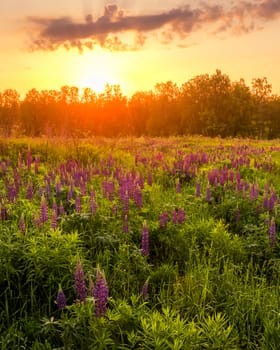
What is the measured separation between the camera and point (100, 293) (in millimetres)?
2605

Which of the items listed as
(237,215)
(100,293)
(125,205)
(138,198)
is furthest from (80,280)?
(237,215)

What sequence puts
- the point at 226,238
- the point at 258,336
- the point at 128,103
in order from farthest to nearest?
the point at 128,103 < the point at 226,238 < the point at 258,336

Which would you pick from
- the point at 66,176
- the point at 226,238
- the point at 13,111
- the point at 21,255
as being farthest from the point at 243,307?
the point at 13,111

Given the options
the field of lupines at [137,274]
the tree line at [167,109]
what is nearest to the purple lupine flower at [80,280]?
the field of lupines at [137,274]

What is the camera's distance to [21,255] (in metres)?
3.82

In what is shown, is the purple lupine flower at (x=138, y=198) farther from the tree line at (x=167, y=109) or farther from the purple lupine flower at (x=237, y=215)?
the tree line at (x=167, y=109)

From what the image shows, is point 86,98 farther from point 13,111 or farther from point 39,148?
point 39,148

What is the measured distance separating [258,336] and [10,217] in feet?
11.0

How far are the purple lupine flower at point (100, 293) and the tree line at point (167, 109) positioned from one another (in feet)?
165

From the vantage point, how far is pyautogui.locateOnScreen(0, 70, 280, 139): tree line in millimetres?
65875

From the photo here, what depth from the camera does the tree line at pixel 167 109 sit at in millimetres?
65875

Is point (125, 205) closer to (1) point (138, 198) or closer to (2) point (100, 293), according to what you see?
(1) point (138, 198)

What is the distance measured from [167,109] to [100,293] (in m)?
74.4

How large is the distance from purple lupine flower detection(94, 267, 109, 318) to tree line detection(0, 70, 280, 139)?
50.1 m
